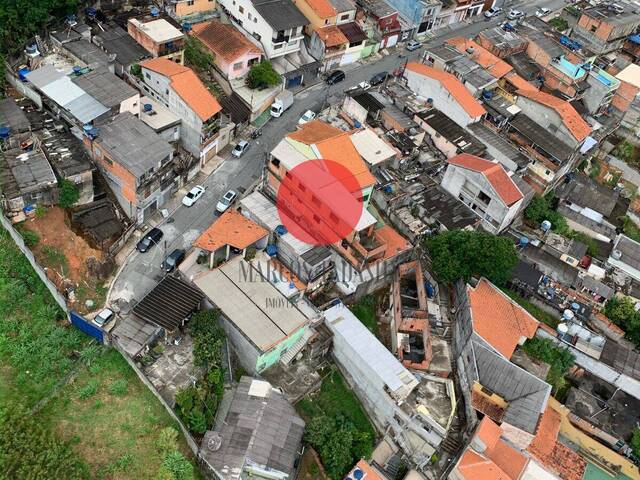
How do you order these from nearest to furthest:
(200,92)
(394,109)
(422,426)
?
(422,426) → (200,92) → (394,109)

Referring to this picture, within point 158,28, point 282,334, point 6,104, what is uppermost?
point 158,28

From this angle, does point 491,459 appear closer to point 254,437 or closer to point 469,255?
point 469,255

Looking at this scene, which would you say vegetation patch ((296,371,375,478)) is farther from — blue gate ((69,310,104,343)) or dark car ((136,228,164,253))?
dark car ((136,228,164,253))

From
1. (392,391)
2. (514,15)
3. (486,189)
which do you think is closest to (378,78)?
(486,189)

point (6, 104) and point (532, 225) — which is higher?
point (6, 104)

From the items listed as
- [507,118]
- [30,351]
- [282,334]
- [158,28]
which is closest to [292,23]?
[158,28]

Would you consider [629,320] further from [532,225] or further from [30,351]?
[30,351]

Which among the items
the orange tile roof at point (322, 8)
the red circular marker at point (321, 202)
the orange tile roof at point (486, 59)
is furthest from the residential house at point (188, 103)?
the orange tile roof at point (486, 59)
